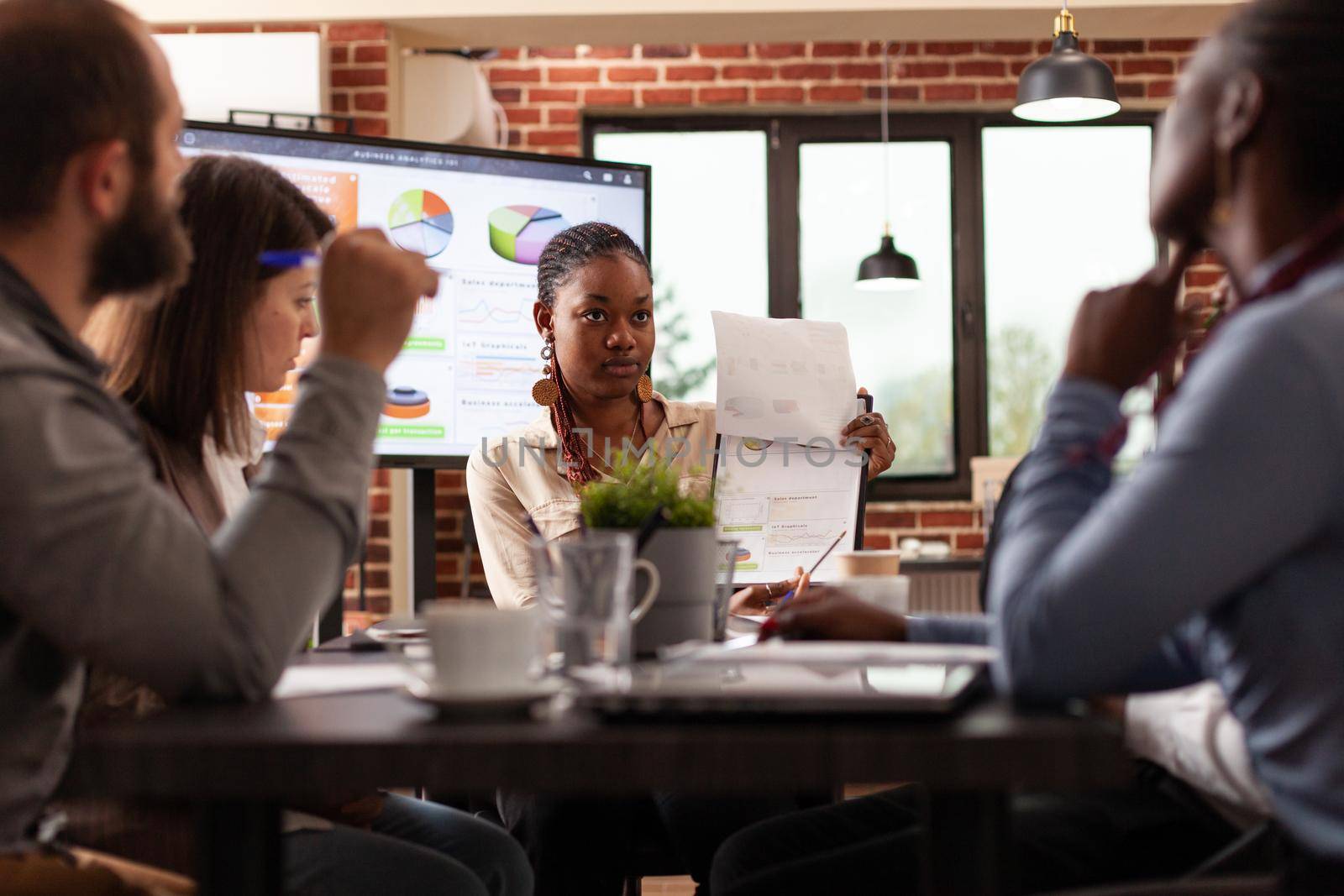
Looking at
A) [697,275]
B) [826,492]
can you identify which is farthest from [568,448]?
[697,275]

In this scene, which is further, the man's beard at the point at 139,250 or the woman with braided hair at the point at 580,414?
the woman with braided hair at the point at 580,414

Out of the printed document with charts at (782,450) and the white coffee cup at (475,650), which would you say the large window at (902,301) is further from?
the white coffee cup at (475,650)

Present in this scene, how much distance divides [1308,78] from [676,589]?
2.13ft

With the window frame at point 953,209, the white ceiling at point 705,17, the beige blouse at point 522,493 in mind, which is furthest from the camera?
the window frame at point 953,209

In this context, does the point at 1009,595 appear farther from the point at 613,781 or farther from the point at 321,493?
the point at 321,493

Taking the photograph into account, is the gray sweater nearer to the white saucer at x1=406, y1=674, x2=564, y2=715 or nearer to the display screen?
the white saucer at x1=406, y1=674, x2=564, y2=715

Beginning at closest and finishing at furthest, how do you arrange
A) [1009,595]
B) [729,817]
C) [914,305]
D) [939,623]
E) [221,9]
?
[1009,595]
[939,623]
[729,817]
[221,9]
[914,305]

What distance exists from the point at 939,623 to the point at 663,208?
3995 mm

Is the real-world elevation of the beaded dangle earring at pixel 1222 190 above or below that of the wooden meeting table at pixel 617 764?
above

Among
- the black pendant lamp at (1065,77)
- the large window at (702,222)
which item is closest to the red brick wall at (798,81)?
the large window at (702,222)

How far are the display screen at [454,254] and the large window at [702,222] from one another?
201 cm

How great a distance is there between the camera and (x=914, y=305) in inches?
191

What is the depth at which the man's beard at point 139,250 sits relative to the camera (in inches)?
36.3

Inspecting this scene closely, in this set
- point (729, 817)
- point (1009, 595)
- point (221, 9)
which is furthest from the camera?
point (221, 9)
